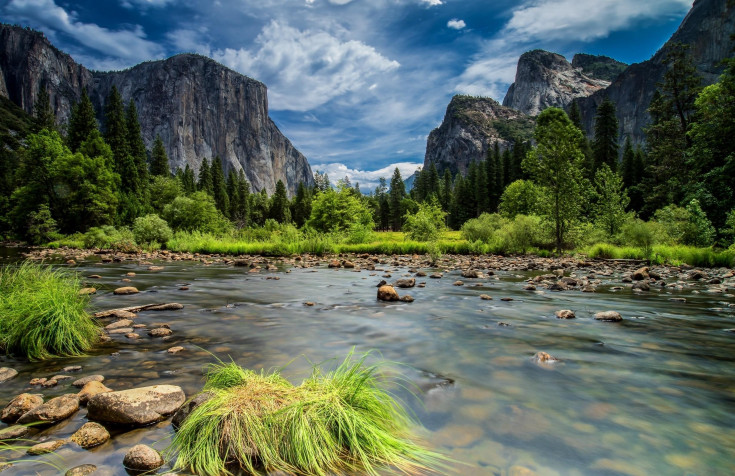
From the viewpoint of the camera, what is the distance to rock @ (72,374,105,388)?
13.3ft

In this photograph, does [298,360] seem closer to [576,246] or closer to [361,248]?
[361,248]

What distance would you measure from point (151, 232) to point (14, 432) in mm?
34928

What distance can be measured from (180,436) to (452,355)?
3.78 metres

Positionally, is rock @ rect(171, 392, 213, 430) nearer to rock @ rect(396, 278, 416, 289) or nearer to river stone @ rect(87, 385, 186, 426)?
river stone @ rect(87, 385, 186, 426)

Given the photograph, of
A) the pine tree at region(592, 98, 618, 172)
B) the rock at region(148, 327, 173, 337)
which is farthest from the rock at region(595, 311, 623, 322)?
the pine tree at region(592, 98, 618, 172)

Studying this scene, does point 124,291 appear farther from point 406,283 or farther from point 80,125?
point 80,125

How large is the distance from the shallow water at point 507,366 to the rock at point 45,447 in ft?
0.27

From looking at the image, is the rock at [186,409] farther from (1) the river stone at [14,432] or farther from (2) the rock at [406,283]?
(2) the rock at [406,283]

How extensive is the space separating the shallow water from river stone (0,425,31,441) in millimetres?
259

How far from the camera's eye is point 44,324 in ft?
17.0

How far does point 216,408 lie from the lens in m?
2.87

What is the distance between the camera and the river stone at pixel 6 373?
4217 mm

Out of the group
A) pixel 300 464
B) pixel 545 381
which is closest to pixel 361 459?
pixel 300 464

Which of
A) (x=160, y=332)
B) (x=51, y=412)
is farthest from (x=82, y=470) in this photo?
(x=160, y=332)
